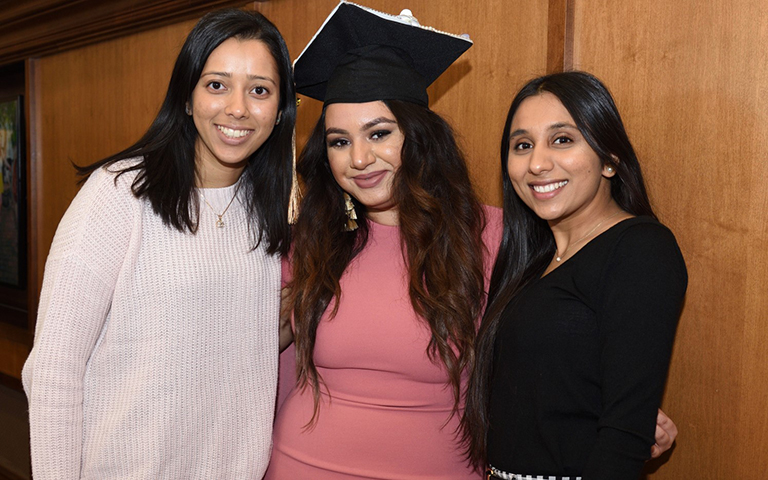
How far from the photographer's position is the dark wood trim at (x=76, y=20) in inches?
138

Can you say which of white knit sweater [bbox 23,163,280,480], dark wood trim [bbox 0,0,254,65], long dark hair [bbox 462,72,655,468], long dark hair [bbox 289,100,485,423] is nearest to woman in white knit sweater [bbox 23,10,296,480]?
white knit sweater [bbox 23,163,280,480]

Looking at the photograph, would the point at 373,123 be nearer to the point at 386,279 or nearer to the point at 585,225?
the point at 386,279

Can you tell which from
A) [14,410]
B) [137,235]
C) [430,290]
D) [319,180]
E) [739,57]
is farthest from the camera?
[14,410]

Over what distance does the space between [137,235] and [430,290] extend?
2.55ft

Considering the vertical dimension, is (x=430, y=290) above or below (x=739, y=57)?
below

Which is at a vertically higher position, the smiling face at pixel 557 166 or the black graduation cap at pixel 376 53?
the black graduation cap at pixel 376 53

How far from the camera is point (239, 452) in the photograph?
6.16ft

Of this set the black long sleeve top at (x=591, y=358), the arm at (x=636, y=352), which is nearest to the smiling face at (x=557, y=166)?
the black long sleeve top at (x=591, y=358)

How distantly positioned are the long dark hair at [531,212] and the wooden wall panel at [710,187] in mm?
203

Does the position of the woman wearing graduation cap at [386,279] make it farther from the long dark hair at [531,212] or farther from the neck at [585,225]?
the neck at [585,225]

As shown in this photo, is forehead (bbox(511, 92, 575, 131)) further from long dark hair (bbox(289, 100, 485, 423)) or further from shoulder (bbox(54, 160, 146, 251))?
shoulder (bbox(54, 160, 146, 251))

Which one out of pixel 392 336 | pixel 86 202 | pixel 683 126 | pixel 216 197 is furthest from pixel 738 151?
pixel 86 202

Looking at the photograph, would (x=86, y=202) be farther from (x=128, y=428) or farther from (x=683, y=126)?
(x=683, y=126)

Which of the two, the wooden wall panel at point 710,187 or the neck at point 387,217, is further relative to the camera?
the neck at point 387,217
